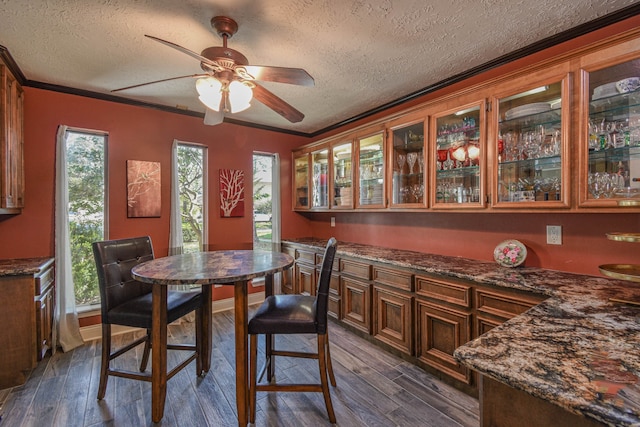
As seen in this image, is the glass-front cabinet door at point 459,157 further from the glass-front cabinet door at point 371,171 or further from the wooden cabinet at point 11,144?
the wooden cabinet at point 11,144

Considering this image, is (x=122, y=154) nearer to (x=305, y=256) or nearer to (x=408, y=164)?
(x=305, y=256)

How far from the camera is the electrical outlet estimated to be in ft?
6.75

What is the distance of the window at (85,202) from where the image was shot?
292 centimetres

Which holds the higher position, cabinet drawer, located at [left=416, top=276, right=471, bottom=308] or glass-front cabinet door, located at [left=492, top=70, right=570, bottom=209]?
glass-front cabinet door, located at [left=492, top=70, right=570, bottom=209]

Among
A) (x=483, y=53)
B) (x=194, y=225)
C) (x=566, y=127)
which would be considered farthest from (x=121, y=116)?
(x=566, y=127)

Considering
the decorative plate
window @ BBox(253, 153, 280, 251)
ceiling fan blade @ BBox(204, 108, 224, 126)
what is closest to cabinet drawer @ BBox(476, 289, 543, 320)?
the decorative plate

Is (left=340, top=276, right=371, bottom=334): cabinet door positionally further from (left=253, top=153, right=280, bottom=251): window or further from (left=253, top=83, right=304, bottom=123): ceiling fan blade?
(left=253, top=83, right=304, bottom=123): ceiling fan blade

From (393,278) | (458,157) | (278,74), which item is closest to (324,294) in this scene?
(393,278)

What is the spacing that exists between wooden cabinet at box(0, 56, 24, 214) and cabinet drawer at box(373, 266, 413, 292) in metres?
2.99

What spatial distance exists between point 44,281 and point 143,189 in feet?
3.91

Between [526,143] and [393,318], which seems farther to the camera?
[393,318]

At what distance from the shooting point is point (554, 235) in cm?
208

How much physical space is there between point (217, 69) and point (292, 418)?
2240 millimetres

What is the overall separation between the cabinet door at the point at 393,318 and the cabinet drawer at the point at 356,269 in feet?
0.53
